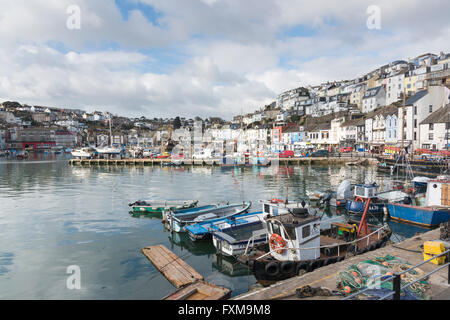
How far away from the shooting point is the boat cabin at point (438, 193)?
2311cm

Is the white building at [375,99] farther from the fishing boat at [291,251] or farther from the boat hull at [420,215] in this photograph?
the fishing boat at [291,251]

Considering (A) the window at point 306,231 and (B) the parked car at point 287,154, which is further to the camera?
(B) the parked car at point 287,154

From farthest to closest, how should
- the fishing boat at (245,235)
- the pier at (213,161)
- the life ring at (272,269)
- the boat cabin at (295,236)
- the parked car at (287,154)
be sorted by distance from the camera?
the parked car at (287,154), the pier at (213,161), the fishing boat at (245,235), the boat cabin at (295,236), the life ring at (272,269)

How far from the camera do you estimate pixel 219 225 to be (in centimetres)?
2106

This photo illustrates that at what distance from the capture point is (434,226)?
868 inches

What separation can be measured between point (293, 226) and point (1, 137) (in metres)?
190


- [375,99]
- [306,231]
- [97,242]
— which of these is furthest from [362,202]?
[375,99]

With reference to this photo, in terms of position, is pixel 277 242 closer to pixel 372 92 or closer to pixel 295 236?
pixel 295 236

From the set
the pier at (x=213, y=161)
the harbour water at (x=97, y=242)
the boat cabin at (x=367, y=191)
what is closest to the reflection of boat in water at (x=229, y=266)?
the harbour water at (x=97, y=242)

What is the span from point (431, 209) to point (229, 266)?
1673 centimetres

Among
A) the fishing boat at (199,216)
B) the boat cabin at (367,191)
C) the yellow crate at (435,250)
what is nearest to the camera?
the yellow crate at (435,250)

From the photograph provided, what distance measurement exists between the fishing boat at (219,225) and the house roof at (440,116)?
56029 mm
